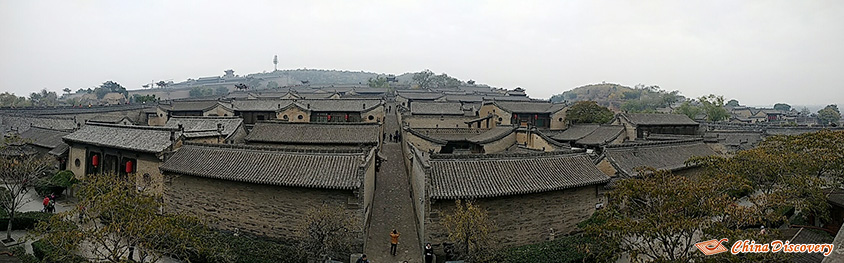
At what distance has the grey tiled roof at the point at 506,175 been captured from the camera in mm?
14875

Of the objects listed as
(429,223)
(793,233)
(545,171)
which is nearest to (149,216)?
(429,223)

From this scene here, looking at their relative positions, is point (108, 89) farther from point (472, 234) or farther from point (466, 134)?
point (472, 234)

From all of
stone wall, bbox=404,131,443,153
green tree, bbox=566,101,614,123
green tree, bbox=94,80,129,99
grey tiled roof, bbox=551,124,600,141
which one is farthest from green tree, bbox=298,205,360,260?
green tree, bbox=94,80,129,99

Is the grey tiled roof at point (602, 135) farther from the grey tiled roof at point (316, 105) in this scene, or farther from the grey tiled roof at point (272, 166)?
the grey tiled roof at point (272, 166)

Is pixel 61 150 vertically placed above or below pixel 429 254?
above

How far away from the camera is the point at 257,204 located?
52.0 ft

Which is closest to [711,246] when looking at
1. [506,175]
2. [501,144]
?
[506,175]

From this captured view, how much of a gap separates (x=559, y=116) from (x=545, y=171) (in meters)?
31.2

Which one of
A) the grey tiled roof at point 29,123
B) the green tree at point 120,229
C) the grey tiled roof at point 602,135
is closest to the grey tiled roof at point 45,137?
the grey tiled roof at point 29,123

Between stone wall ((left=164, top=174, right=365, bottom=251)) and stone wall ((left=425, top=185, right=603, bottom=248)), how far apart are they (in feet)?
9.34

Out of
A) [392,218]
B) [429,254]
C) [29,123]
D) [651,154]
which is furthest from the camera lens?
[29,123]

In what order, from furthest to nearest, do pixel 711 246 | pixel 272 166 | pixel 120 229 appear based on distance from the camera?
pixel 272 166, pixel 120 229, pixel 711 246

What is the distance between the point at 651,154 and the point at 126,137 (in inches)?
1146

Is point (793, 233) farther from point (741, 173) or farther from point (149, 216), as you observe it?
point (149, 216)
